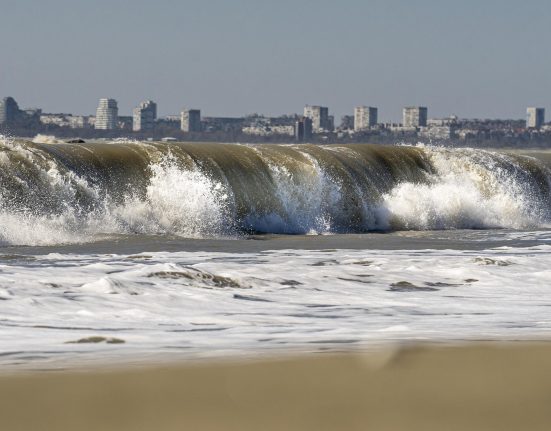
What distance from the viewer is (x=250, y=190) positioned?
91.8ft

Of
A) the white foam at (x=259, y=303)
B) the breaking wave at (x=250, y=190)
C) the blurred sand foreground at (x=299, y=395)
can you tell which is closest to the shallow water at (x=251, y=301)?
the white foam at (x=259, y=303)

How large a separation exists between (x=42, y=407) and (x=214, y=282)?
287 inches

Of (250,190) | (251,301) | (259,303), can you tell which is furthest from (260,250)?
(259,303)

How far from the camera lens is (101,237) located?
22.2 m

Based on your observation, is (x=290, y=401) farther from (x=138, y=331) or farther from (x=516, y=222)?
(x=516, y=222)

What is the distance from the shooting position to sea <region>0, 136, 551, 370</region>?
974 centimetres

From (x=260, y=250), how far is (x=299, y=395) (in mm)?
13647

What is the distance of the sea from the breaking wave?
52mm

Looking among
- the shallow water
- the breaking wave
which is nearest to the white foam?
the shallow water

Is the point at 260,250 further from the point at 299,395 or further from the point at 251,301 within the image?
the point at 299,395

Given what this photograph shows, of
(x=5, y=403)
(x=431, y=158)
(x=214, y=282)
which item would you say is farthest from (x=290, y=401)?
(x=431, y=158)

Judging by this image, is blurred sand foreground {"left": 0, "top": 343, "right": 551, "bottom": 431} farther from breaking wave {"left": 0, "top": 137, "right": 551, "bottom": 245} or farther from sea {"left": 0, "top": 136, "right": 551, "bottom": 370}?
breaking wave {"left": 0, "top": 137, "right": 551, "bottom": 245}

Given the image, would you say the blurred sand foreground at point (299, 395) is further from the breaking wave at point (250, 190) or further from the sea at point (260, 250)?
the breaking wave at point (250, 190)

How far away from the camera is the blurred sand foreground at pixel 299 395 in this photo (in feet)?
20.0
